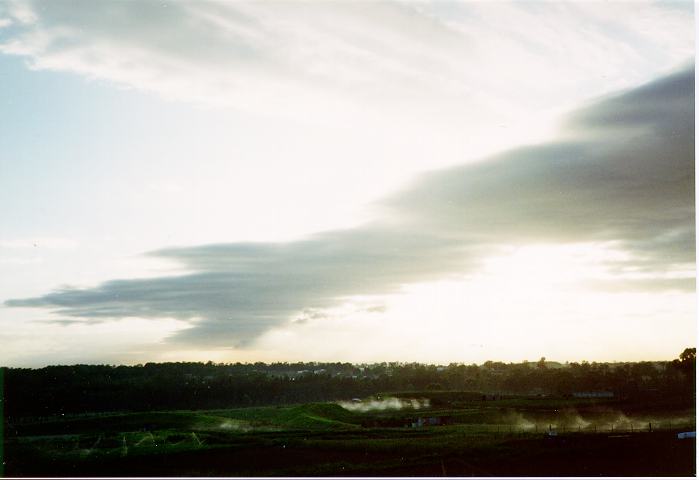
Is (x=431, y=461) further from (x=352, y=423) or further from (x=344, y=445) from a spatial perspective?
(x=352, y=423)

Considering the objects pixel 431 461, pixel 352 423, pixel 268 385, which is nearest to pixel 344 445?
pixel 431 461

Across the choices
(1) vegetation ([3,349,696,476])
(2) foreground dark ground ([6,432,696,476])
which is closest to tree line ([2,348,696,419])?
(1) vegetation ([3,349,696,476])

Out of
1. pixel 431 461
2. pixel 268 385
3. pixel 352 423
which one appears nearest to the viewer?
pixel 431 461

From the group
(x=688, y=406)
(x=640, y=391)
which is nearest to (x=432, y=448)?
(x=688, y=406)

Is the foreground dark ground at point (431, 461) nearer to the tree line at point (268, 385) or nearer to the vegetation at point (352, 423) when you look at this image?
the vegetation at point (352, 423)

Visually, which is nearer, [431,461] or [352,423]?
[431,461]

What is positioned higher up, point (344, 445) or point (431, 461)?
point (344, 445)

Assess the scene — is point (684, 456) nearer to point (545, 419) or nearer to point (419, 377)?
point (545, 419)

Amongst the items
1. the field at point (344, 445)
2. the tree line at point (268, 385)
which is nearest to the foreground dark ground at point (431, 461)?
the field at point (344, 445)
